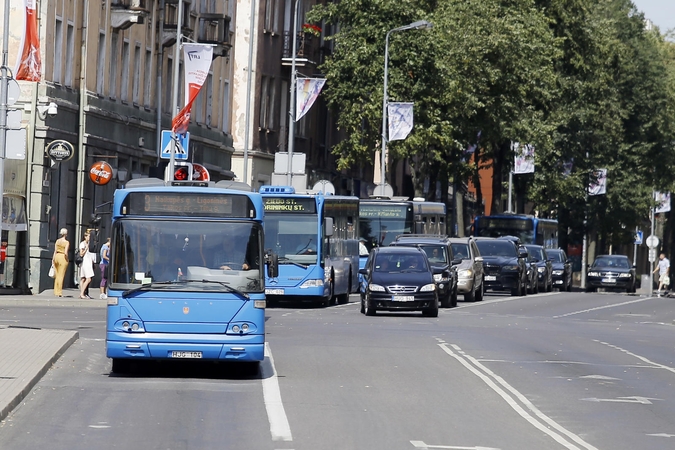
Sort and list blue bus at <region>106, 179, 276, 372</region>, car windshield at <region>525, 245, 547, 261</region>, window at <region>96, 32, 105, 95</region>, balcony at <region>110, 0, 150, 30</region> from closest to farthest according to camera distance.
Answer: blue bus at <region>106, 179, 276, 372</region>
window at <region>96, 32, 105, 95</region>
balcony at <region>110, 0, 150, 30</region>
car windshield at <region>525, 245, 547, 261</region>

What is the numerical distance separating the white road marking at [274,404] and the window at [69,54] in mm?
22867

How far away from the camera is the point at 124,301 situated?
1808 centimetres

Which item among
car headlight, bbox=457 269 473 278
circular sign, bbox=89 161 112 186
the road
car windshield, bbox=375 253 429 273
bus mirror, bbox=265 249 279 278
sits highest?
circular sign, bbox=89 161 112 186

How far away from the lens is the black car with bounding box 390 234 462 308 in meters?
40.7

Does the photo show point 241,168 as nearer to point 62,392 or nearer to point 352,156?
point 352,156

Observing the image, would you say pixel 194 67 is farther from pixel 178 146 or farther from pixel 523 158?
pixel 523 158

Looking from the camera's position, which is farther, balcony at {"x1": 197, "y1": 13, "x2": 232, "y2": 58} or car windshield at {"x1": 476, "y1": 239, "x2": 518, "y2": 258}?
balcony at {"x1": 197, "y1": 13, "x2": 232, "y2": 58}

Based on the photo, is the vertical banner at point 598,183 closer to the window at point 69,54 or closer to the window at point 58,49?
the window at point 69,54

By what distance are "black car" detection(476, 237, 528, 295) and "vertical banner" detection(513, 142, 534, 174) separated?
442 inches

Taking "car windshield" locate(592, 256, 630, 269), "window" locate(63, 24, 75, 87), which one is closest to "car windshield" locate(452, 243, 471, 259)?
"window" locate(63, 24, 75, 87)

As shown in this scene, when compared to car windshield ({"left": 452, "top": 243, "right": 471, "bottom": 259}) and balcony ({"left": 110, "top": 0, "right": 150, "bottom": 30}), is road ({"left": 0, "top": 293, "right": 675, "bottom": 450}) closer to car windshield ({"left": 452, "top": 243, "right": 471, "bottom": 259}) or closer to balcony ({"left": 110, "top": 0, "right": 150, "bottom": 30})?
car windshield ({"left": 452, "top": 243, "right": 471, "bottom": 259})

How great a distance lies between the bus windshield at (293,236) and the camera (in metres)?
37.8

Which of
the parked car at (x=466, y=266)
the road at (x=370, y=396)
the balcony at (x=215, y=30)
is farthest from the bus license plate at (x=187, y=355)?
the balcony at (x=215, y=30)

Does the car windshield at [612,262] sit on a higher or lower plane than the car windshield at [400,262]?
lower
